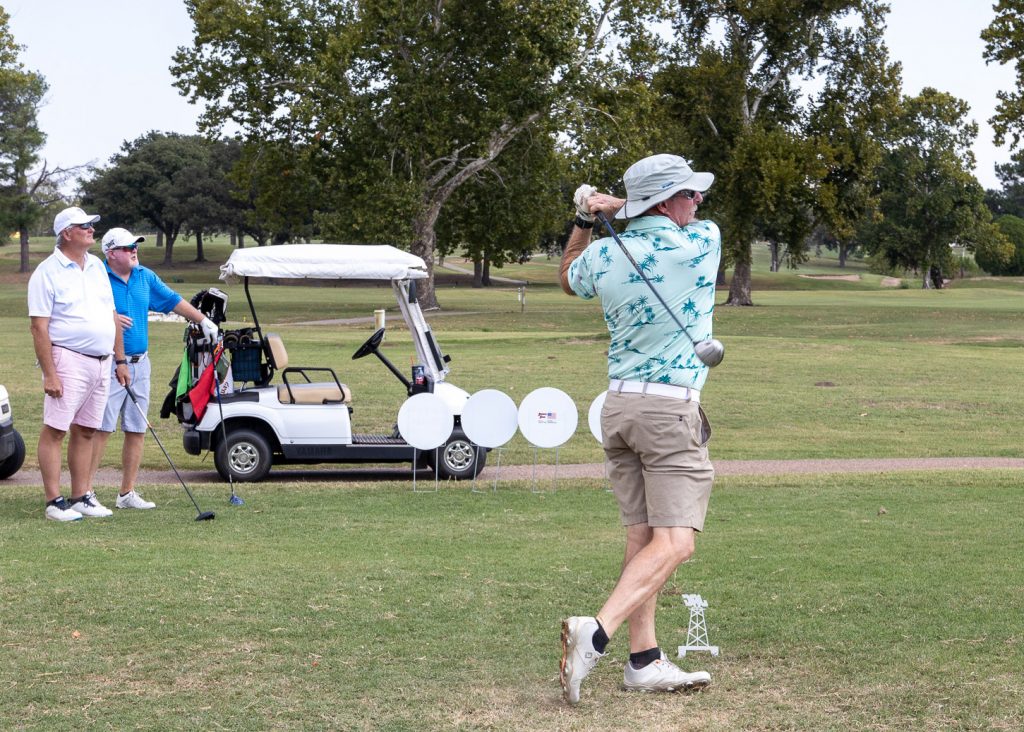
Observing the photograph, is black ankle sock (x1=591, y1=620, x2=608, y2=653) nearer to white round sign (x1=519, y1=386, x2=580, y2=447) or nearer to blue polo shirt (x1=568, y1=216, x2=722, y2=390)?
blue polo shirt (x1=568, y1=216, x2=722, y2=390)

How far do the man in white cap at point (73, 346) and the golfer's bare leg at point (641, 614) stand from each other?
461cm

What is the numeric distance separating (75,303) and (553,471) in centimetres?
499

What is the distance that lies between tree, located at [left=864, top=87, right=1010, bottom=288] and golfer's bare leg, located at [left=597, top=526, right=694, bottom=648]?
253 feet

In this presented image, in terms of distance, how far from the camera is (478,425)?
1027cm

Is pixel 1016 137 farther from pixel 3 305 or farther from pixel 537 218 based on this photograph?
pixel 3 305

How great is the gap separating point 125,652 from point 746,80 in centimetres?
4479

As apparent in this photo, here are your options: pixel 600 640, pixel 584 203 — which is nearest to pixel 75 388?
pixel 584 203

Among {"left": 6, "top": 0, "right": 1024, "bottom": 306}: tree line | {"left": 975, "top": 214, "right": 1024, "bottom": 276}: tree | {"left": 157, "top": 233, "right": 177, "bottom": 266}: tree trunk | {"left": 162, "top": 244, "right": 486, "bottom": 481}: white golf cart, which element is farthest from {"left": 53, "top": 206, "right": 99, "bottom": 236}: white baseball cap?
{"left": 975, "top": 214, "right": 1024, "bottom": 276}: tree

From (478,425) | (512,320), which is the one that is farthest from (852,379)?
(512,320)

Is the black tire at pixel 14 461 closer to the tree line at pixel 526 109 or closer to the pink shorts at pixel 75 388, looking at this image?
the pink shorts at pixel 75 388

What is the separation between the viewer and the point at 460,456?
11.2 m

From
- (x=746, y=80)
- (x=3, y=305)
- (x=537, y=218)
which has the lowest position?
(x=3, y=305)

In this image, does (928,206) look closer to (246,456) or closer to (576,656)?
(246,456)

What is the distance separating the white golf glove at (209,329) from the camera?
9.47 meters
